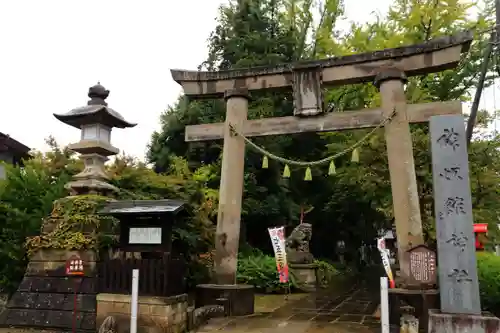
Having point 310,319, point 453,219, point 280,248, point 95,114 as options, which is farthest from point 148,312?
point 280,248

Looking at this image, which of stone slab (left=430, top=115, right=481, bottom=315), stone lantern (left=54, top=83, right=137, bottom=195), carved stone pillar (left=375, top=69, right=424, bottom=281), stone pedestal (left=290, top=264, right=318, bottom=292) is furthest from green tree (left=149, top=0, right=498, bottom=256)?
stone lantern (left=54, top=83, right=137, bottom=195)

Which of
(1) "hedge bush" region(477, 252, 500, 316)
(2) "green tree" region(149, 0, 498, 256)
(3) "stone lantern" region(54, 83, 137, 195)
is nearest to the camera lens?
(1) "hedge bush" region(477, 252, 500, 316)

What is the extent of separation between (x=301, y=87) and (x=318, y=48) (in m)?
12.9

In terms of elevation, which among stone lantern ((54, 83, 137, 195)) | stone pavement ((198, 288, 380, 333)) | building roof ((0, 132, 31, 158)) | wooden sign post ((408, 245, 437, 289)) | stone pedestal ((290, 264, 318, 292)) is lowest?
stone pavement ((198, 288, 380, 333))

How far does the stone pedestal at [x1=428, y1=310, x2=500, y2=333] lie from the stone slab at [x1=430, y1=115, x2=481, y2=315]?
5.8 inches

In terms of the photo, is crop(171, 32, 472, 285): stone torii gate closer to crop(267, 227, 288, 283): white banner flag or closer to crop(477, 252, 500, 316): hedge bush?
crop(477, 252, 500, 316): hedge bush

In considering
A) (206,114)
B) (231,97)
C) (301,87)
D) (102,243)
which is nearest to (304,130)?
(301,87)

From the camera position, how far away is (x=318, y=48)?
2253 cm

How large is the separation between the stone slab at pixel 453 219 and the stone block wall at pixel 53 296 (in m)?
6.94

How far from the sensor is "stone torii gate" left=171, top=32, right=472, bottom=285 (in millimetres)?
9414

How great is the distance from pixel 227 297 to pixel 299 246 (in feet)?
27.4

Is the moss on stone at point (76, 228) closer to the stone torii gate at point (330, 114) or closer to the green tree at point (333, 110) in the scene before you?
the stone torii gate at point (330, 114)

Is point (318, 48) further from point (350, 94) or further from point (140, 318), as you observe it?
point (140, 318)

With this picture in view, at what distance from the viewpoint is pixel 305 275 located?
A: 16.9 meters
